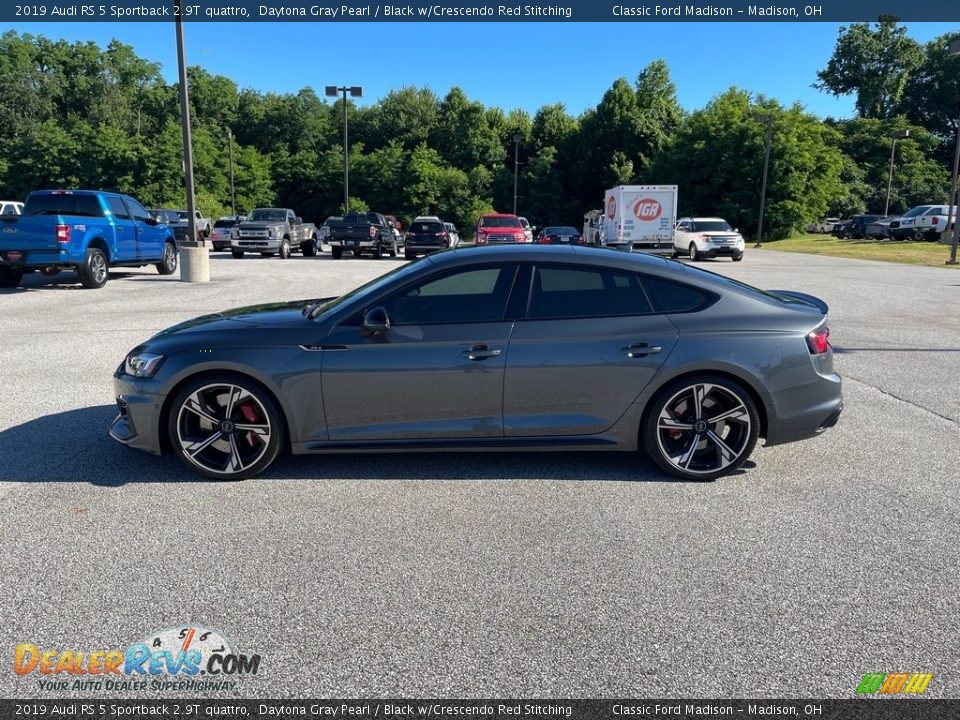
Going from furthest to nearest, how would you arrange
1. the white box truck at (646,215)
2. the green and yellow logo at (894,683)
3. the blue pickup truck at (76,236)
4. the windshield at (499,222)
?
the white box truck at (646,215), the windshield at (499,222), the blue pickup truck at (76,236), the green and yellow logo at (894,683)

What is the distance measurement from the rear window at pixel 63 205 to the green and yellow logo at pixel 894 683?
16.9 metres

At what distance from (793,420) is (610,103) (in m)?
73.0

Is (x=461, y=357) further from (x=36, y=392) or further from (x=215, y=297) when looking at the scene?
(x=215, y=297)

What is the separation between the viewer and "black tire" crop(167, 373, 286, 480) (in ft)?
15.4

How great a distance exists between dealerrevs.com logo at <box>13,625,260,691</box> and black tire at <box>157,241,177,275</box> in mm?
18146

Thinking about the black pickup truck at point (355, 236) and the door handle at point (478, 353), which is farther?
the black pickup truck at point (355, 236)

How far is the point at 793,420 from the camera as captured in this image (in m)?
4.84

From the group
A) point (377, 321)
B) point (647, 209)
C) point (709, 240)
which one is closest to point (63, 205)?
point (377, 321)

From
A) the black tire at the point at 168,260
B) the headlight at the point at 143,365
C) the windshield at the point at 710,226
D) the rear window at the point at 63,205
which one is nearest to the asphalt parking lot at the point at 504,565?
the headlight at the point at 143,365

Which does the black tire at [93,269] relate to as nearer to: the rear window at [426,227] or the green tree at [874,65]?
the rear window at [426,227]

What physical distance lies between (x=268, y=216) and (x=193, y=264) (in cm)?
1198

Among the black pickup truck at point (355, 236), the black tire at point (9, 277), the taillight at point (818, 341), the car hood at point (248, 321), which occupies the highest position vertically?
the black pickup truck at point (355, 236)

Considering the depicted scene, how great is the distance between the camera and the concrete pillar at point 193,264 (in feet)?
59.1

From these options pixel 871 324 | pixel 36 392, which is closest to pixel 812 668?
pixel 36 392
